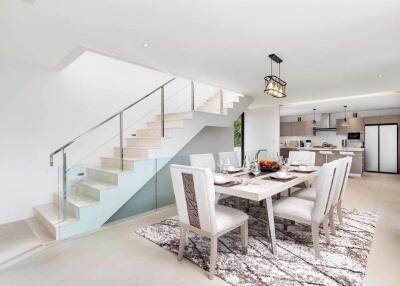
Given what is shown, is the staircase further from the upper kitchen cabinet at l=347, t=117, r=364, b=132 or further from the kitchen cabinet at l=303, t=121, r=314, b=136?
the upper kitchen cabinet at l=347, t=117, r=364, b=132

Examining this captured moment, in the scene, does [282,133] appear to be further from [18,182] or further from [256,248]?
[18,182]

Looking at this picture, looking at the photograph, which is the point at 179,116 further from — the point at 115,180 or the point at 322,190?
the point at 322,190

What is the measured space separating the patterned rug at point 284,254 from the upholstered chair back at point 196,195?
46 centimetres

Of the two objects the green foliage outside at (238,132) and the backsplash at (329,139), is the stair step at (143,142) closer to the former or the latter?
the green foliage outside at (238,132)

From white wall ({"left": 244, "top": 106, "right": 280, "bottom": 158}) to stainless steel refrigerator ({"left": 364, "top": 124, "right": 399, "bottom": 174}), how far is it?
373 centimetres

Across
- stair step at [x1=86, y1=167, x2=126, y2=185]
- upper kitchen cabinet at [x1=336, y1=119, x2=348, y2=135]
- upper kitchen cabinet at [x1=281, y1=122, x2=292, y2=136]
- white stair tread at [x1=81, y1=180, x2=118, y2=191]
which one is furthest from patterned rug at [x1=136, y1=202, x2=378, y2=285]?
upper kitchen cabinet at [x1=281, y1=122, x2=292, y2=136]

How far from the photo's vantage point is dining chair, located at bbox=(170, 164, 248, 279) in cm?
206

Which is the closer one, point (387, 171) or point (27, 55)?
point (27, 55)

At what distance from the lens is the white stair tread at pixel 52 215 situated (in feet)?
9.59

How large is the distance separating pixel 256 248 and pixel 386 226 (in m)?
2.06

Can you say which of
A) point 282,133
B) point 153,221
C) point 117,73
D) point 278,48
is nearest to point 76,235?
point 153,221

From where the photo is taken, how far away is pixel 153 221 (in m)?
3.46

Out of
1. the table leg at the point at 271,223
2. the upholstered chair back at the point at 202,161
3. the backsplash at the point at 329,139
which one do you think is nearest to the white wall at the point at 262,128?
the backsplash at the point at 329,139

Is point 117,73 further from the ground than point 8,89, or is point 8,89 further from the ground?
point 117,73
